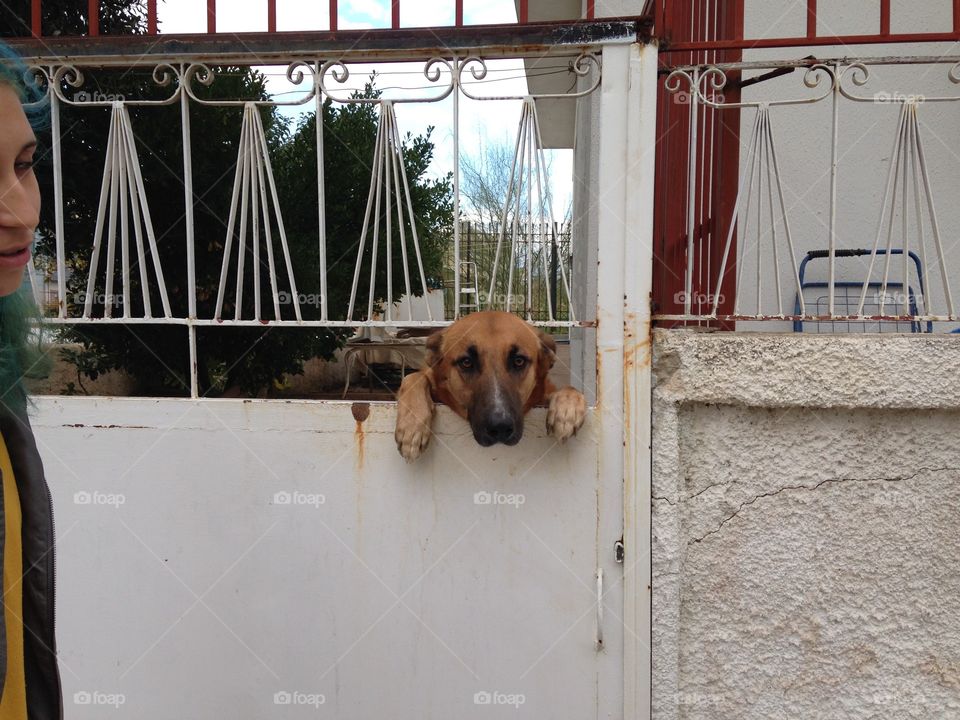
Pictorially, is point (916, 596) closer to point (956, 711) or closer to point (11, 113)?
point (956, 711)

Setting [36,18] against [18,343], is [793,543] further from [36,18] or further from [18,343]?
[36,18]

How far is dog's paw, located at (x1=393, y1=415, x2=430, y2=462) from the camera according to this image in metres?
2.42

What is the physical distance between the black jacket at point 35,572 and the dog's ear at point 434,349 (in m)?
1.78

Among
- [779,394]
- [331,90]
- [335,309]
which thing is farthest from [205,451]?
[335,309]

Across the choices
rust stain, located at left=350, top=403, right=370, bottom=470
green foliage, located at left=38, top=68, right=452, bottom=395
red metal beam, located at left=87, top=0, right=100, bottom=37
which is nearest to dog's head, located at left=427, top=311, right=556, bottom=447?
rust stain, located at left=350, top=403, right=370, bottom=470

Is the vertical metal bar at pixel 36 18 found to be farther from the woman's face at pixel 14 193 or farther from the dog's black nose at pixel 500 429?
the dog's black nose at pixel 500 429

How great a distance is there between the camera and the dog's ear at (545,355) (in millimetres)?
2941

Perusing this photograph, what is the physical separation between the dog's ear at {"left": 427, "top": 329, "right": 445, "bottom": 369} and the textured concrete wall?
0.98 metres

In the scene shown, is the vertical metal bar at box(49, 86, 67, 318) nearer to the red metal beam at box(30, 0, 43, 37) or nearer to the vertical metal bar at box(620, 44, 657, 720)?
the red metal beam at box(30, 0, 43, 37)

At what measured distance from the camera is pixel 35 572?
120 centimetres

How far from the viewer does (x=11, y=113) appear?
110cm

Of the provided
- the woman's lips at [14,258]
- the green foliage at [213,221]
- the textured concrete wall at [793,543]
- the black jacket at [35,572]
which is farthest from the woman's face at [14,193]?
the green foliage at [213,221]

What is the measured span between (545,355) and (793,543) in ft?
4.06

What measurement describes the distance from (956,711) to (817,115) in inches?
156
